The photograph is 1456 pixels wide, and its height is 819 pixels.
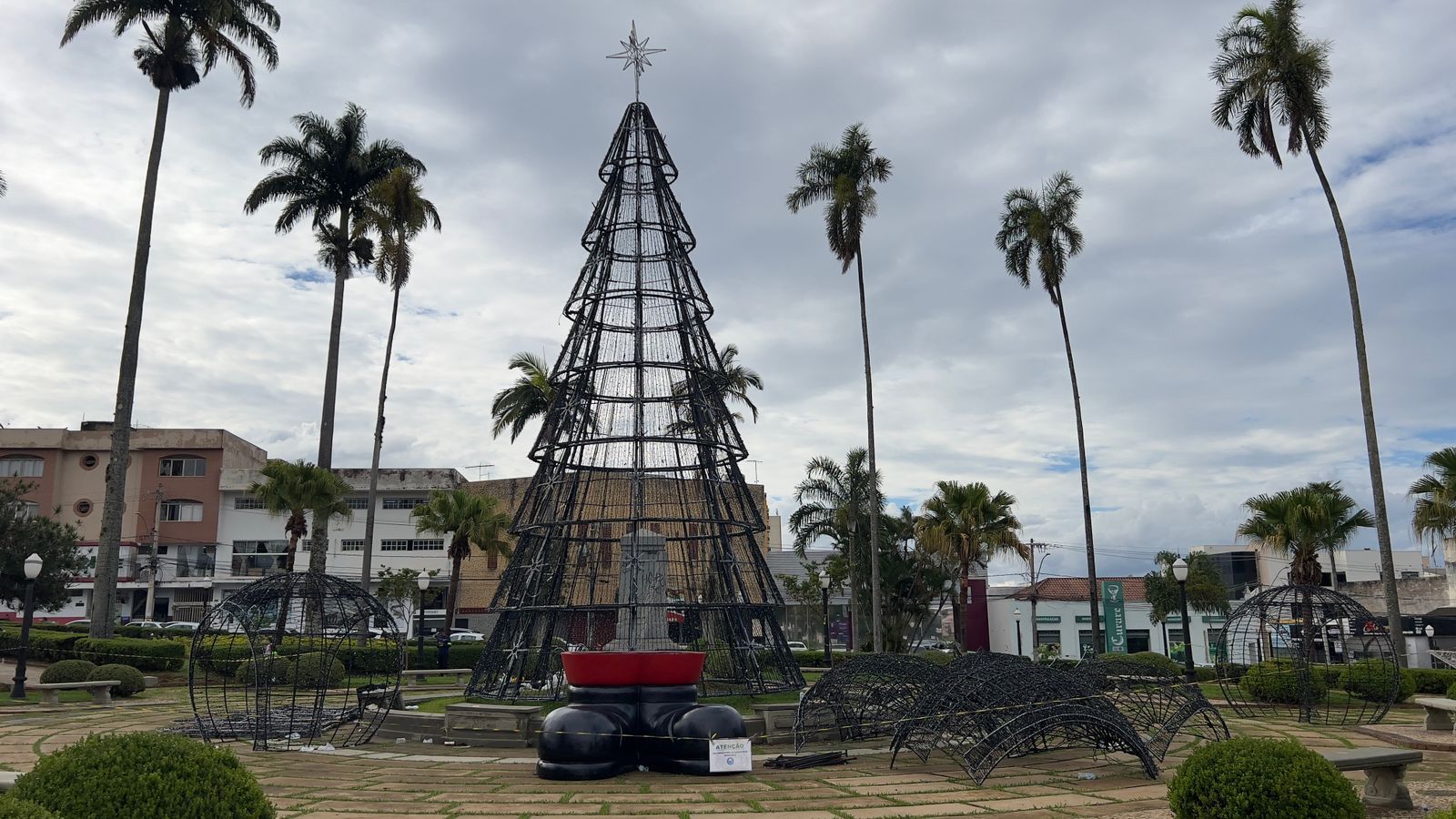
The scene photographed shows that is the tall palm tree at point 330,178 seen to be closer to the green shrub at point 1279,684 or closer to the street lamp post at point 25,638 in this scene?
the street lamp post at point 25,638

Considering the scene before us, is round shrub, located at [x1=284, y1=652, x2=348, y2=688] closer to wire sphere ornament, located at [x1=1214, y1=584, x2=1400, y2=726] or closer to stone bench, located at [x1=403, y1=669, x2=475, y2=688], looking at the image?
stone bench, located at [x1=403, y1=669, x2=475, y2=688]

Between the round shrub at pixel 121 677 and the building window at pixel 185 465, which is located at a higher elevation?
the building window at pixel 185 465

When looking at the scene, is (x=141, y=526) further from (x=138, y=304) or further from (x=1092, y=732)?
(x=1092, y=732)

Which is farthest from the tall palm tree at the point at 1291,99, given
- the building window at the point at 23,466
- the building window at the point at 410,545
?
the building window at the point at 23,466

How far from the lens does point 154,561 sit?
189ft

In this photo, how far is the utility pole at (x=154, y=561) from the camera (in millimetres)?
57844

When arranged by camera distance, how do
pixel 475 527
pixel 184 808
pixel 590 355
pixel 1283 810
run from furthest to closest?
pixel 475 527 → pixel 590 355 → pixel 1283 810 → pixel 184 808

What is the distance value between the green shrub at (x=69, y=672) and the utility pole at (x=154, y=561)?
37.9 m

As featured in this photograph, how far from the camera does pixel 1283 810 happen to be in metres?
7.46

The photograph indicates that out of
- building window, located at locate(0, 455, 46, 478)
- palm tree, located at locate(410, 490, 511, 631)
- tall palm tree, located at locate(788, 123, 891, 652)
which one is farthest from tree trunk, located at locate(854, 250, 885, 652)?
building window, located at locate(0, 455, 46, 478)

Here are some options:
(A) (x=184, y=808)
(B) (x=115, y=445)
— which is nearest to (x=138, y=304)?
(B) (x=115, y=445)

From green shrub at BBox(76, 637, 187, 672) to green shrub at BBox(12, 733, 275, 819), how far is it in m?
26.8

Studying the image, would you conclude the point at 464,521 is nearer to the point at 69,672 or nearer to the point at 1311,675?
the point at 69,672

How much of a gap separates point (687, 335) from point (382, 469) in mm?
48469
